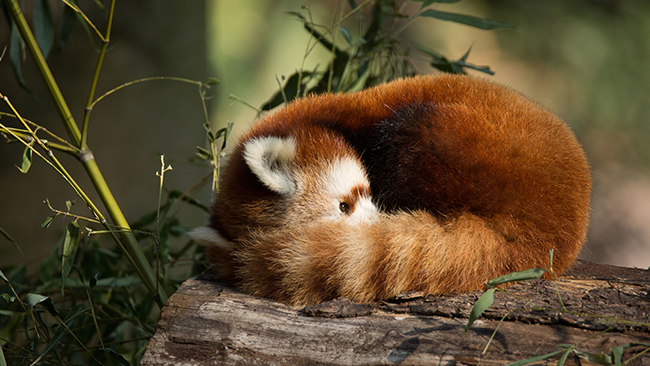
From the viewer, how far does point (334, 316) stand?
127 cm

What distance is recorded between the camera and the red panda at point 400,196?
1307 millimetres

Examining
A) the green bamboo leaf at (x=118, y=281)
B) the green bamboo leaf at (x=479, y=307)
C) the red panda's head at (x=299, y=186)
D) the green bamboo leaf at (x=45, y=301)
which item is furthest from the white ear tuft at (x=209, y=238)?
the green bamboo leaf at (x=479, y=307)

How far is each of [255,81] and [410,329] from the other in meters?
3.22

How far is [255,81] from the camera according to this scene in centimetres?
402

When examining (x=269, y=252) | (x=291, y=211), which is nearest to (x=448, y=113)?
(x=291, y=211)

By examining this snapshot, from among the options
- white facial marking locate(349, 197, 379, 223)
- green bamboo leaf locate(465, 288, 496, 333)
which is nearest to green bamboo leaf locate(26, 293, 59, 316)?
white facial marking locate(349, 197, 379, 223)

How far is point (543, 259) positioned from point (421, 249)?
0.40 metres

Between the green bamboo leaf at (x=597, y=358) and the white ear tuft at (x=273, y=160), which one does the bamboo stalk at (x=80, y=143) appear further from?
the green bamboo leaf at (x=597, y=358)

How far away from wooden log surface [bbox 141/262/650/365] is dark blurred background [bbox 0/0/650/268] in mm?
2247

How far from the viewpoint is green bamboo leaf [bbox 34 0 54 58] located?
1.98m

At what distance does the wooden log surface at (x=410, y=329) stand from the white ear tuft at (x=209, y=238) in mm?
214

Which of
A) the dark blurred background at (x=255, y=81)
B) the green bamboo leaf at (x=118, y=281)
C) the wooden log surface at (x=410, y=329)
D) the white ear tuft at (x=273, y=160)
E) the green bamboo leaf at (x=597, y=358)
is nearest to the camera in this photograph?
the green bamboo leaf at (x=597, y=358)

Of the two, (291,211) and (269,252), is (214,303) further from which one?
(291,211)

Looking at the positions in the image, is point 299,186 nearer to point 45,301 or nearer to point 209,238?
point 209,238
